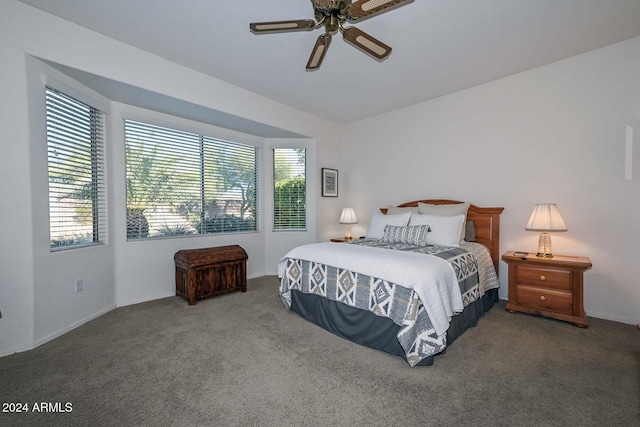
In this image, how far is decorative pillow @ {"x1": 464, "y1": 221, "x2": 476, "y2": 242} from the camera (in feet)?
11.8

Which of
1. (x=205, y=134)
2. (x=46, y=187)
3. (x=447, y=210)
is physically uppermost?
(x=205, y=134)

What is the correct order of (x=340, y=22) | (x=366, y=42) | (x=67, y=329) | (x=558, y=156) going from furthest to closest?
(x=558, y=156)
(x=67, y=329)
(x=366, y=42)
(x=340, y=22)

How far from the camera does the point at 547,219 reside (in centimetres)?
281

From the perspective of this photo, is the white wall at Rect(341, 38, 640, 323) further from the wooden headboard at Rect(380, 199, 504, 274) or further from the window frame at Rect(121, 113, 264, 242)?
the window frame at Rect(121, 113, 264, 242)

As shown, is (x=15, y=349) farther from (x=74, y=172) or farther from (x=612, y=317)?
(x=612, y=317)

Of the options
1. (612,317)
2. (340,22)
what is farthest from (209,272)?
(612,317)

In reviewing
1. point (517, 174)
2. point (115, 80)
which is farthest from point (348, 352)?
point (115, 80)

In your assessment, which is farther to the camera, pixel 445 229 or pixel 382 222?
pixel 382 222

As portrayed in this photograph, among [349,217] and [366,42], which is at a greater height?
[366,42]

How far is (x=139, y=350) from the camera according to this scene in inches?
89.7

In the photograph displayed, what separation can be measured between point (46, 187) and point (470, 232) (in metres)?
4.60

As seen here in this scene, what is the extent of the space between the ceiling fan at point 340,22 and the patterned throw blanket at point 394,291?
6.02ft

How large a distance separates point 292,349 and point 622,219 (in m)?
3.47

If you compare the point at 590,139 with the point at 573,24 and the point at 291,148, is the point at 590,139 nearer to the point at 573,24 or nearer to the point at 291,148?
the point at 573,24
